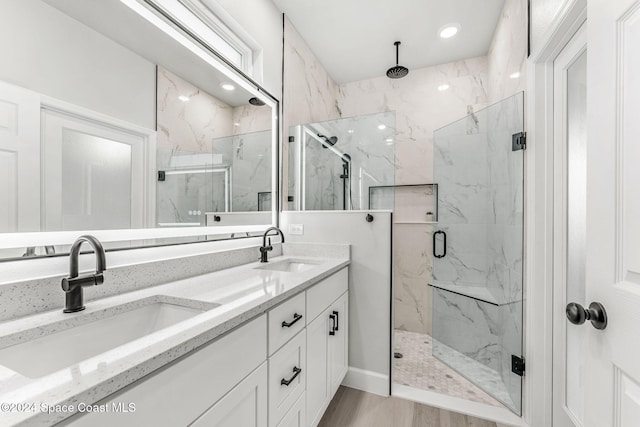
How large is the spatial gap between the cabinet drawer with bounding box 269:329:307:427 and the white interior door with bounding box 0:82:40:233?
922 millimetres

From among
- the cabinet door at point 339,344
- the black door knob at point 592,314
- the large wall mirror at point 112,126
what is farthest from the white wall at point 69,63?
the black door knob at point 592,314

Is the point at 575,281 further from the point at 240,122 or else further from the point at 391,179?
the point at 240,122

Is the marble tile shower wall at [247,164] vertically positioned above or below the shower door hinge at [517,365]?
above

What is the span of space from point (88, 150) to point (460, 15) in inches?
107

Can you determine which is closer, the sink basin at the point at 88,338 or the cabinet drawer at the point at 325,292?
the sink basin at the point at 88,338

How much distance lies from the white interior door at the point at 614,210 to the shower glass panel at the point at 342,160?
1.33 meters

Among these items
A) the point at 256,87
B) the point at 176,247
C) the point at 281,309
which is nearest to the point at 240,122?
the point at 256,87

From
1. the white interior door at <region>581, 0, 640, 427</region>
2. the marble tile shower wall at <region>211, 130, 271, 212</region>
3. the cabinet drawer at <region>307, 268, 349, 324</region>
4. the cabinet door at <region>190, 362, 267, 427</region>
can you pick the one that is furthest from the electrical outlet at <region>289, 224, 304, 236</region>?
the white interior door at <region>581, 0, 640, 427</region>

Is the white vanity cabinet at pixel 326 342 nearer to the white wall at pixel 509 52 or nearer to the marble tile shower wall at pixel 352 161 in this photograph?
the marble tile shower wall at pixel 352 161

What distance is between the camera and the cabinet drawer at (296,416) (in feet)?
3.61

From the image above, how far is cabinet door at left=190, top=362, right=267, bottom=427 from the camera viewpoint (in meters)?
0.73

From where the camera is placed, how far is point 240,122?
1.81 metres

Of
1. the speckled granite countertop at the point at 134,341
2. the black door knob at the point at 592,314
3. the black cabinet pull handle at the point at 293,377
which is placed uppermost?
the black door knob at the point at 592,314

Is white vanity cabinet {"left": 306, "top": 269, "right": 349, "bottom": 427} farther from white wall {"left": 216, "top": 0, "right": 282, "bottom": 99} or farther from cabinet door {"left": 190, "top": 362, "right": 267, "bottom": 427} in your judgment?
white wall {"left": 216, "top": 0, "right": 282, "bottom": 99}
